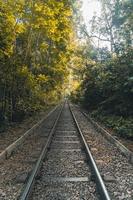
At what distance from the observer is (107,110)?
24.3 meters

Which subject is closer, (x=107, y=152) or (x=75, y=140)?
(x=107, y=152)

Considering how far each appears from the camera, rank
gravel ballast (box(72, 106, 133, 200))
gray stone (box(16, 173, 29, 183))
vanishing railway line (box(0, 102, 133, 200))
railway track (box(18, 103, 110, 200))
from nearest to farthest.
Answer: railway track (box(18, 103, 110, 200)) → vanishing railway line (box(0, 102, 133, 200)) → gravel ballast (box(72, 106, 133, 200)) → gray stone (box(16, 173, 29, 183))

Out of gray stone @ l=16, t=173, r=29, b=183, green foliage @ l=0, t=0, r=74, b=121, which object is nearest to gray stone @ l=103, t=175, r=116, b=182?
gray stone @ l=16, t=173, r=29, b=183

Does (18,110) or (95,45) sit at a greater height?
(95,45)

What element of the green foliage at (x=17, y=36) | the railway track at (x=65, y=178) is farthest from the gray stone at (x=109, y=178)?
the green foliage at (x=17, y=36)

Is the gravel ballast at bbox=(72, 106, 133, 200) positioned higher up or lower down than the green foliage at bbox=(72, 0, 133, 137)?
lower down

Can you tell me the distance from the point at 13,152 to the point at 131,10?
46.0 feet

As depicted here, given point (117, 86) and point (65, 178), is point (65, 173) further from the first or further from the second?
point (117, 86)

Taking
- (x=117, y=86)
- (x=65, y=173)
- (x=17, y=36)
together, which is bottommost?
(x=65, y=173)

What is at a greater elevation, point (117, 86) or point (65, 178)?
point (117, 86)

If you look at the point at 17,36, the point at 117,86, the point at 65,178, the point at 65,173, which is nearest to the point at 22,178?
the point at 65,178

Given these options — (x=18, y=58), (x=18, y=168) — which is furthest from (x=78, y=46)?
(x=18, y=168)

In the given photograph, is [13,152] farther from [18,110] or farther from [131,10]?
[131,10]

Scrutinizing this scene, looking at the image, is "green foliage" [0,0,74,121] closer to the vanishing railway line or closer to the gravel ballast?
the vanishing railway line
